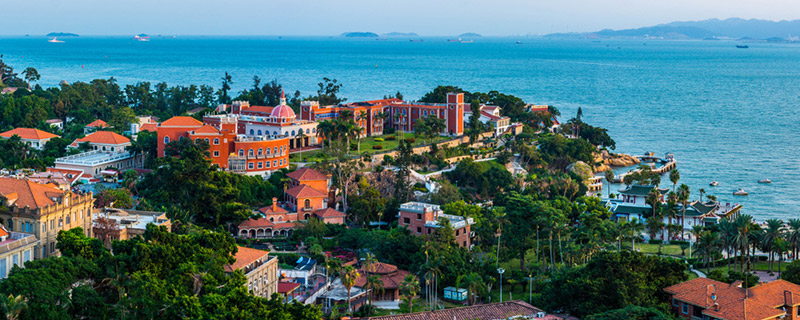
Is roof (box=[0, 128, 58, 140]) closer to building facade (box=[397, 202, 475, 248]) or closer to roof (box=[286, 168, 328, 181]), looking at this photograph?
roof (box=[286, 168, 328, 181])

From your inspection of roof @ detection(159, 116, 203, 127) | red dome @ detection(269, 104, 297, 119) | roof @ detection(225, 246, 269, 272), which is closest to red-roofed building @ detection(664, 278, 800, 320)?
roof @ detection(225, 246, 269, 272)

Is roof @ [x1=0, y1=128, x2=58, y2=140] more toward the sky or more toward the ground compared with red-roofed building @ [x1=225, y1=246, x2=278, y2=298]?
more toward the sky

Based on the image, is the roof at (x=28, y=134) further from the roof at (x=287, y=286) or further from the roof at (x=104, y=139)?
the roof at (x=287, y=286)

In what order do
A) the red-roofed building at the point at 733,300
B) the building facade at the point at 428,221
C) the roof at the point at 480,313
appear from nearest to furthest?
the red-roofed building at the point at 733,300 → the roof at the point at 480,313 → the building facade at the point at 428,221

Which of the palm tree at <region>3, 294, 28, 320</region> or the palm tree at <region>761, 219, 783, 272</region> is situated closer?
the palm tree at <region>3, 294, 28, 320</region>

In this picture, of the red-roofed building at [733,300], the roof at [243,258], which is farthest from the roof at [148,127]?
the red-roofed building at [733,300]

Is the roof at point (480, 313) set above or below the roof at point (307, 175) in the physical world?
below
